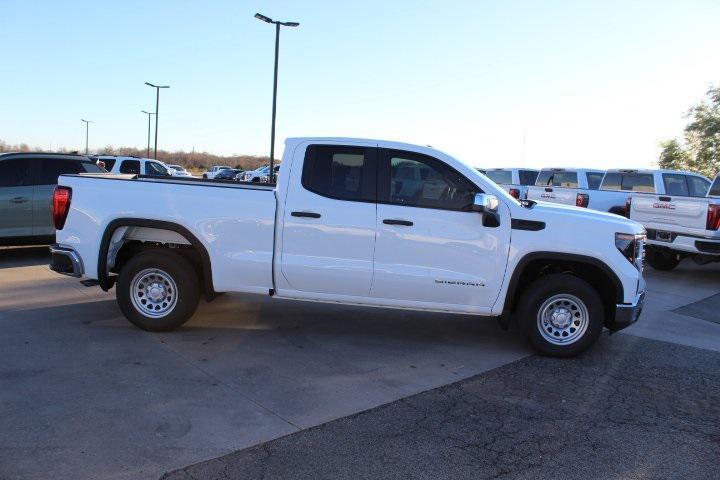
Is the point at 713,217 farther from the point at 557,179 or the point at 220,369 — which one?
the point at 220,369

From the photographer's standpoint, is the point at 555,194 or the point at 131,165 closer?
the point at 555,194

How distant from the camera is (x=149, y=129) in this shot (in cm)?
5003

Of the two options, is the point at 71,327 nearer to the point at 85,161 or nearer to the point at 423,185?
the point at 423,185

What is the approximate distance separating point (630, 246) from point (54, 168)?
30.4 ft

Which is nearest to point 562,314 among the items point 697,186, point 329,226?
point 329,226

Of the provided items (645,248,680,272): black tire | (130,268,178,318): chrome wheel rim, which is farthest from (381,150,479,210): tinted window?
(645,248,680,272): black tire

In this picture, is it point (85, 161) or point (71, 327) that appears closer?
point (71, 327)

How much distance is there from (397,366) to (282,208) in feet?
5.99

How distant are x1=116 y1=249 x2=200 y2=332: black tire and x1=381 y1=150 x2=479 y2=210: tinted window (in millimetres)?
2132

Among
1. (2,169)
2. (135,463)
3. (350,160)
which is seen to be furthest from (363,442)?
(2,169)

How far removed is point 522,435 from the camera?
4016mm

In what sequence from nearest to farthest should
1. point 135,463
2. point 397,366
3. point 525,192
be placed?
1. point 135,463
2. point 397,366
3. point 525,192

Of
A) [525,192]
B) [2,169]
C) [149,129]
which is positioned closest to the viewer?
[2,169]

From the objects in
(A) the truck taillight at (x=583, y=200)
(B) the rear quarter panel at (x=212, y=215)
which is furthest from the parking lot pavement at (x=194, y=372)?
(A) the truck taillight at (x=583, y=200)
